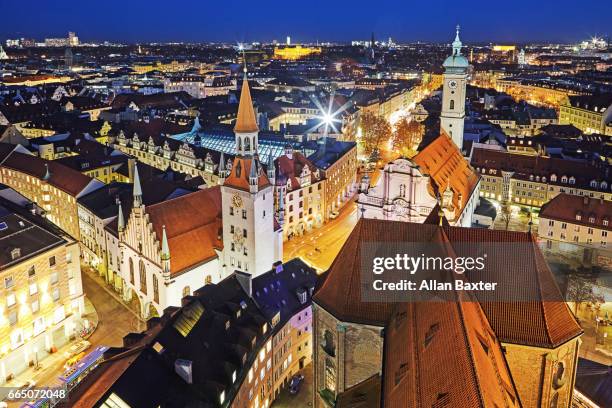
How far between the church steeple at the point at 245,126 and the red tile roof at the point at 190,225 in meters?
8.88

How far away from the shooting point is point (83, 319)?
60.6 meters

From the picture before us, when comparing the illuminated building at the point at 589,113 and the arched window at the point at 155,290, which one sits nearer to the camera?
the arched window at the point at 155,290

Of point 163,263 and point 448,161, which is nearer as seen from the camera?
point 163,263

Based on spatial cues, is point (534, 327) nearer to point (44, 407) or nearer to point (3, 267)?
point (44, 407)

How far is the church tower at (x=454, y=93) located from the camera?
85.6 m

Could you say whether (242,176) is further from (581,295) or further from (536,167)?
(536,167)

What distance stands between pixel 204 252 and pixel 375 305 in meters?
27.8

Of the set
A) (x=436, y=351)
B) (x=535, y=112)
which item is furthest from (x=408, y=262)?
(x=535, y=112)

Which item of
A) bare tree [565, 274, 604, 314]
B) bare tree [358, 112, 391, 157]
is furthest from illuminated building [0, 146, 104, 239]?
bare tree [358, 112, 391, 157]

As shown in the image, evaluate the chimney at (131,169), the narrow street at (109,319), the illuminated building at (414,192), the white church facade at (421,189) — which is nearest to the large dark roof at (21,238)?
the narrow street at (109,319)

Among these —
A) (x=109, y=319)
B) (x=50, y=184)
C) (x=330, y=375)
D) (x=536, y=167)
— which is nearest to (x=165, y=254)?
(x=109, y=319)

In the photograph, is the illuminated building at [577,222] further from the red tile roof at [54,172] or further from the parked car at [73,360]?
the red tile roof at [54,172]

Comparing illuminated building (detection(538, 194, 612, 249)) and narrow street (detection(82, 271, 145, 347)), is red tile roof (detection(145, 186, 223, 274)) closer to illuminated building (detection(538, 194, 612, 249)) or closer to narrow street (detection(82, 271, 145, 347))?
narrow street (detection(82, 271, 145, 347))

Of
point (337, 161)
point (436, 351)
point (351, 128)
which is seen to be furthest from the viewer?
point (351, 128)
